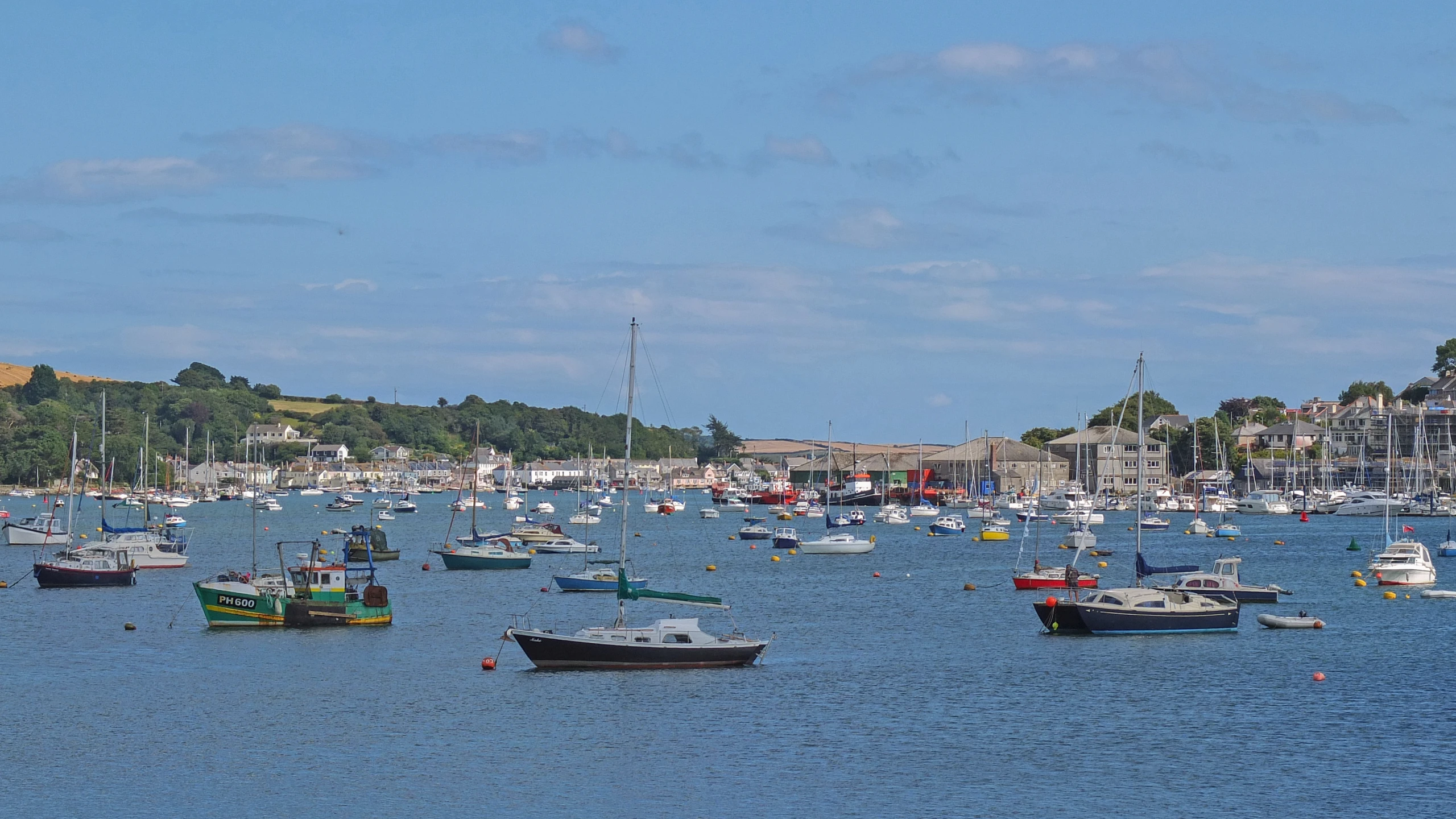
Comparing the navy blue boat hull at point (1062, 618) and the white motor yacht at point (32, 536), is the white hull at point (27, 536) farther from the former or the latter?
the navy blue boat hull at point (1062, 618)

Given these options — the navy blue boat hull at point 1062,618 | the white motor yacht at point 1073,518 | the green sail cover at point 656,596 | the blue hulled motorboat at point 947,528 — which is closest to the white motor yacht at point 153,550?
the green sail cover at point 656,596

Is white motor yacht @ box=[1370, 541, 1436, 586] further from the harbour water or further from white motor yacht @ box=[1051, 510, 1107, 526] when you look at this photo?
white motor yacht @ box=[1051, 510, 1107, 526]

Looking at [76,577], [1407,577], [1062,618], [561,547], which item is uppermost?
[1407,577]

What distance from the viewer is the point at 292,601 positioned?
72.4 m

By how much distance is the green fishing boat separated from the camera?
7269 centimetres

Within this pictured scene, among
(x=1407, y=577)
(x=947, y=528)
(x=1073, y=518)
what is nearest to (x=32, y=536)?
(x=947, y=528)

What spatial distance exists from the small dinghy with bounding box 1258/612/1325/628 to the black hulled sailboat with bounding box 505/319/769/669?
27386 mm

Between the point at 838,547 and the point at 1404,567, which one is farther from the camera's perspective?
the point at 838,547

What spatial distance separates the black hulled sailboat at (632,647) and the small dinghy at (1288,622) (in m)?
27.4

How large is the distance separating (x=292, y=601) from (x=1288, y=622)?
45.2 meters

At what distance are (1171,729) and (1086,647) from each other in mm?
16880

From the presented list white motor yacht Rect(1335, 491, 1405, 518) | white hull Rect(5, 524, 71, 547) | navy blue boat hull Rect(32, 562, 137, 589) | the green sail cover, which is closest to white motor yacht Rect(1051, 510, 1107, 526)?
white motor yacht Rect(1335, 491, 1405, 518)

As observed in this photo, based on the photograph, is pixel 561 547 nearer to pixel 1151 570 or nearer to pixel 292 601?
pixel 292 601

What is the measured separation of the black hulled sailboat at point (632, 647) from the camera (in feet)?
195
